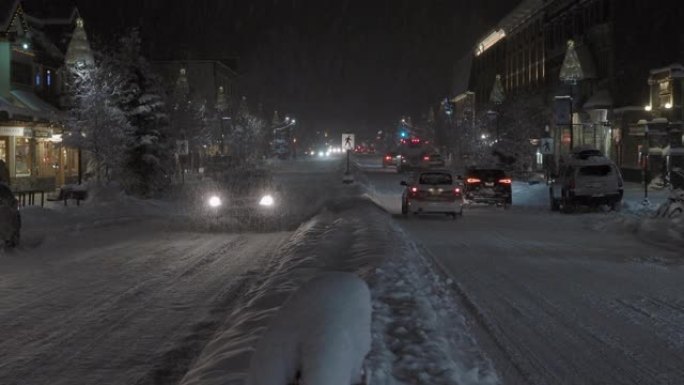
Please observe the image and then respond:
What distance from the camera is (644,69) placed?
180 ft

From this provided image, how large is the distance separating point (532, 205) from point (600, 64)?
2612 centimetres

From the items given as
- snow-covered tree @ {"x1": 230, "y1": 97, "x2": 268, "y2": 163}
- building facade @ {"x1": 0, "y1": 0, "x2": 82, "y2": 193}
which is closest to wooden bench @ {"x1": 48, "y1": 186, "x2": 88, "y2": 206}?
building facade @ {"x1": 0, "y1": 0, "x2": 82, "y2": 193}

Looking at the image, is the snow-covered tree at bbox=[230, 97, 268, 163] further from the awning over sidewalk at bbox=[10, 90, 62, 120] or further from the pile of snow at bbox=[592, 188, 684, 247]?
the pile of snow at bbox=[592, 188, 684, 247]

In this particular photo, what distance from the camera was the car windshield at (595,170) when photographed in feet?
98.5

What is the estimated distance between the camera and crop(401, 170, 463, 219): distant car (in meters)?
27.8

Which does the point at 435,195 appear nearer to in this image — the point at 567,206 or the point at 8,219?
the point at 567,206

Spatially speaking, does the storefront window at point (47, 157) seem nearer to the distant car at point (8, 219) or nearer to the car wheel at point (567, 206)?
the car wheel at point (567, 206)

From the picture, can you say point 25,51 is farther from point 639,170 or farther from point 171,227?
point 639,170

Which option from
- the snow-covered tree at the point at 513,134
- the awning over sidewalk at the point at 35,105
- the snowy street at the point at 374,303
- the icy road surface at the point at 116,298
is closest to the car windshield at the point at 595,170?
the snowy street at the point at 374,303

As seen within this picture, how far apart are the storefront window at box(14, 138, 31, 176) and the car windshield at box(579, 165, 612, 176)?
27.0 meters

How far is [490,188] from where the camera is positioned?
110 feet

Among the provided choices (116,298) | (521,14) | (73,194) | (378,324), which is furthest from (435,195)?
(521,14)

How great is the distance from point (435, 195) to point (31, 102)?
23.3 metres

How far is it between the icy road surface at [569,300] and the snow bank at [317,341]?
7.48 ft
